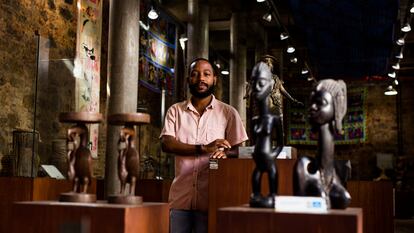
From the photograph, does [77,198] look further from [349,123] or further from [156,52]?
[349,123]

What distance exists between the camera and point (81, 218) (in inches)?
71.8

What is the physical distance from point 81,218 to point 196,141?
1199 mm

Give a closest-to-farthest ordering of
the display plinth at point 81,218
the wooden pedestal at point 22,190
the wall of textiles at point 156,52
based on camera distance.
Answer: the display plinth at point 81,218
the wooden pedestal at point 22,190
the wall of textiles at point 156,52

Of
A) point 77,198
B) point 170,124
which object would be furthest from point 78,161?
point 170,124

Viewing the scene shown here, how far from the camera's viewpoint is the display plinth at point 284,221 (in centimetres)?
156

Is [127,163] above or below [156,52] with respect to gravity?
below

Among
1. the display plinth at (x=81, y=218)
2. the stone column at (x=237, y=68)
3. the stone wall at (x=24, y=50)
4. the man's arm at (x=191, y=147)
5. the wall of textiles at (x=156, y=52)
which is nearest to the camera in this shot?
the display plinth at (x=81, y=218)

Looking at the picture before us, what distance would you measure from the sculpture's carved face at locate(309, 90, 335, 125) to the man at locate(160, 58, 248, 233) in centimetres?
100

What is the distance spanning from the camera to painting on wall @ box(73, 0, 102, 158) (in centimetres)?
577

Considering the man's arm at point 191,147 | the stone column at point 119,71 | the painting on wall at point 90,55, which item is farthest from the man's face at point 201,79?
the stone column at point 119,71

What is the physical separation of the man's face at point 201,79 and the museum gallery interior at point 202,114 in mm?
83

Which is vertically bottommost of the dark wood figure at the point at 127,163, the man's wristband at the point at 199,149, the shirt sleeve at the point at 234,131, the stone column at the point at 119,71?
the dark wood figure at the point at 127,163

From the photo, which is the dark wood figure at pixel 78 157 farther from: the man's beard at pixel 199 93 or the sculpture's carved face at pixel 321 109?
the man's beard at pixel 199 93

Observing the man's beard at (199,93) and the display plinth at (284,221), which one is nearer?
the display plinth at (284,221)
